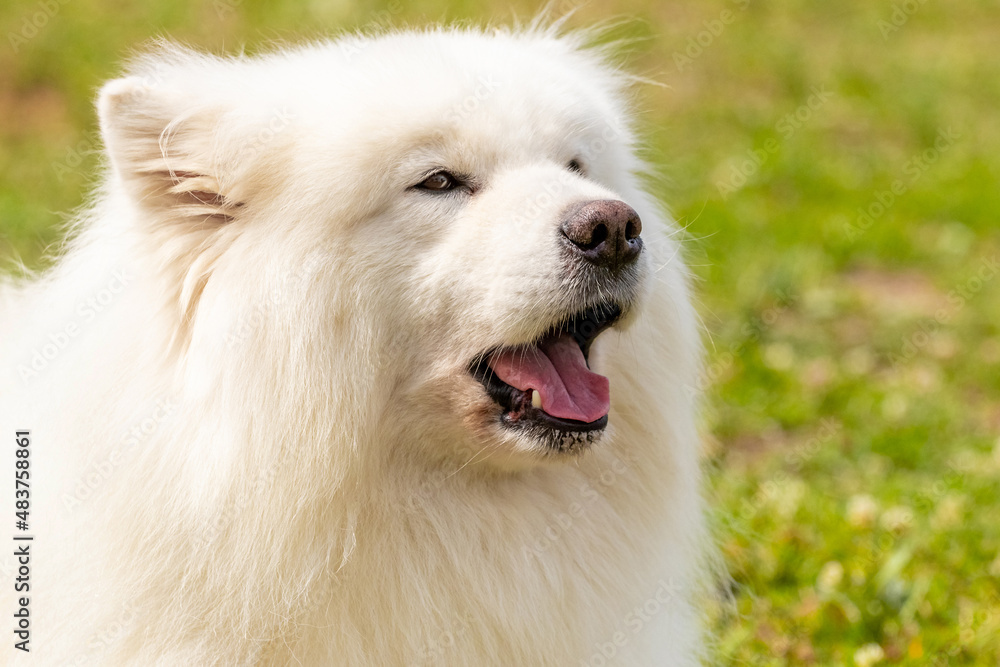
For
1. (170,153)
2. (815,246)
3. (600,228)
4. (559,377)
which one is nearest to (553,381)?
(559,377)

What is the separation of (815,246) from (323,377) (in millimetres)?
5942

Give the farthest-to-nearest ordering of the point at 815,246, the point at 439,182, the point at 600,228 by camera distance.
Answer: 1. the point at 815,246
2. the point at 439,182
3. the point at 600,228

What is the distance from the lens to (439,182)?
9.66ft

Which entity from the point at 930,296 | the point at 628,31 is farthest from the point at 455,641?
the point at 628,31

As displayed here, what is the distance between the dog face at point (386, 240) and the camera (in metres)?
2.82

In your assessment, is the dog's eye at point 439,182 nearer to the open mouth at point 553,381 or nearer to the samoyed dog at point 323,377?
the samoyed dog at point 323,377

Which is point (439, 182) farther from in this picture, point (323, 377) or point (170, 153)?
point (170, 153)

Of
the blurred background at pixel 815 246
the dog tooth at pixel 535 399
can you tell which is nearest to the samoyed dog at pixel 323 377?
the dog tooth at pixel 535 399

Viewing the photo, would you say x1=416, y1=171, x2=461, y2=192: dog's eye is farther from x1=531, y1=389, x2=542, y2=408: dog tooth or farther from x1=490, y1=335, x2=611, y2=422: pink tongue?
x1=531, y1=389, x2=542, y2=408: dog tooth

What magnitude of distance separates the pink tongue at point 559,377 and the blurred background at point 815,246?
2.69ft

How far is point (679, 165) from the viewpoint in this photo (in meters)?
9.49

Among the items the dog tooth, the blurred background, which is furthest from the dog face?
the blurred background

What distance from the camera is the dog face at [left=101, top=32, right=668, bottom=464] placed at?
2.82m

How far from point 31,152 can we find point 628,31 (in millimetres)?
6374
